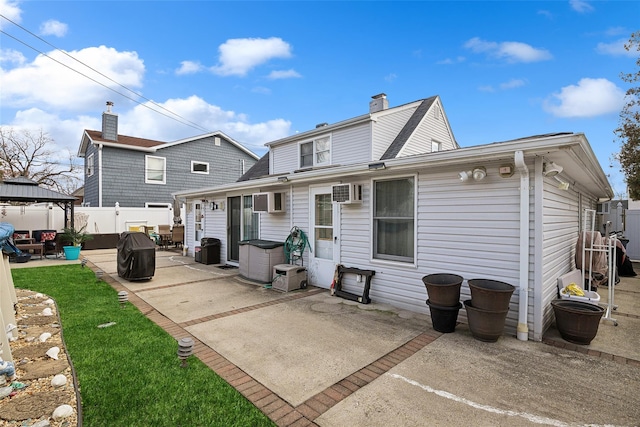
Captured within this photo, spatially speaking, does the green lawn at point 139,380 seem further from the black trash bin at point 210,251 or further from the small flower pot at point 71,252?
the small flower pot at point 71,252

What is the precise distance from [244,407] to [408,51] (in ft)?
41.0

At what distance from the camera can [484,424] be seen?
229 cm

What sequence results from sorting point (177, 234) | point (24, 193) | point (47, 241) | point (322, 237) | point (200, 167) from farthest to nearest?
point (200, 167) < point (177, 234) < point (47, 241) < point (24, 193) < point (322, 237)

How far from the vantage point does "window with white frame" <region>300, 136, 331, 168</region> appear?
10145 mm

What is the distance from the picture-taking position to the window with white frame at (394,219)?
16.8ft

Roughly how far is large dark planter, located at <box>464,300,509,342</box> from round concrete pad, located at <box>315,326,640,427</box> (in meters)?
0.20

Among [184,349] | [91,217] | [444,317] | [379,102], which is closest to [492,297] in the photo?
[444,317]

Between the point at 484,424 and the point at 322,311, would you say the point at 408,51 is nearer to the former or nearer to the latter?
the point at 322,311

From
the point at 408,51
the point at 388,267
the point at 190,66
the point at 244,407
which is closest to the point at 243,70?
the point at 190,66

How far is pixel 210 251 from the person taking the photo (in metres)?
9.54

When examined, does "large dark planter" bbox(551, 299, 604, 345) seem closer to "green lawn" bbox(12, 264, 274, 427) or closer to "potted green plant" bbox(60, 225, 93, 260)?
"green lawn" bbox(12, 264, 274, 427)

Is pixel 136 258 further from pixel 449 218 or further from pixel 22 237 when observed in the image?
pixel 22 237

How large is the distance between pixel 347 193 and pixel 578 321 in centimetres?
366

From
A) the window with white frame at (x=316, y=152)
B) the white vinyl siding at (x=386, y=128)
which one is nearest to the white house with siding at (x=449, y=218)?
the window with white frame at (x=316, y=152)
